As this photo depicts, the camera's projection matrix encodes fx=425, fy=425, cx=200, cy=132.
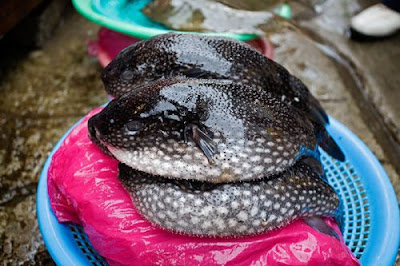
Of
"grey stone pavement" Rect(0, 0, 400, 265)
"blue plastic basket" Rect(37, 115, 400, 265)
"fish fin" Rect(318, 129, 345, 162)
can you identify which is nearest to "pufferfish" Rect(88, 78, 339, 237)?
"fish fin" Rect(318, 129, 345, 162)

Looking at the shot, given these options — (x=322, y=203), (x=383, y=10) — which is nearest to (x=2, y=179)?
(x=322, y=203)

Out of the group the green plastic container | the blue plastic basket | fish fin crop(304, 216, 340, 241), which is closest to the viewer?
fish fin crop(304, 216, 340, 241)

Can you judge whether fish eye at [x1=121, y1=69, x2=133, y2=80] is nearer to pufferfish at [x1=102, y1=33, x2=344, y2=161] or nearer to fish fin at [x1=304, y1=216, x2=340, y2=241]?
pufferfish at [x1=102, y1=33, x2=344, y2=161]

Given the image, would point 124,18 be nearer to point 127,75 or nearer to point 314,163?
point 127,75

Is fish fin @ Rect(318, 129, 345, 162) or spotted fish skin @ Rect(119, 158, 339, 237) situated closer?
spotted fish skin @ Rect(119, 158, 339, 237)

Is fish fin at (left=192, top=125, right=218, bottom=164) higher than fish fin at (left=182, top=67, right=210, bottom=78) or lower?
lower

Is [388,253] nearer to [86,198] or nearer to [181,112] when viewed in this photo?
[181,112]

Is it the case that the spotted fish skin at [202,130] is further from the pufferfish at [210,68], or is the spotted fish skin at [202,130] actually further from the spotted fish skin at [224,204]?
the pufferfish at [210,68]

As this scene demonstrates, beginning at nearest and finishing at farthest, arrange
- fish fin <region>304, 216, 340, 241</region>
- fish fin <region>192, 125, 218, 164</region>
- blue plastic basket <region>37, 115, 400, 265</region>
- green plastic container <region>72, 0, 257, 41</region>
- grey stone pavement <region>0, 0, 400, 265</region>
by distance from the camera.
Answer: fish fin <region>192, 125, 218, 164</region>, fish fin <region>304, 216, 340, 241</region>, blue plastic basket <region>37, 115, 400, 265</region>, grey stone pavement <region>0, 0, 400, 265</region>, green plastic container <region>72, 0, 257, 41</region>
